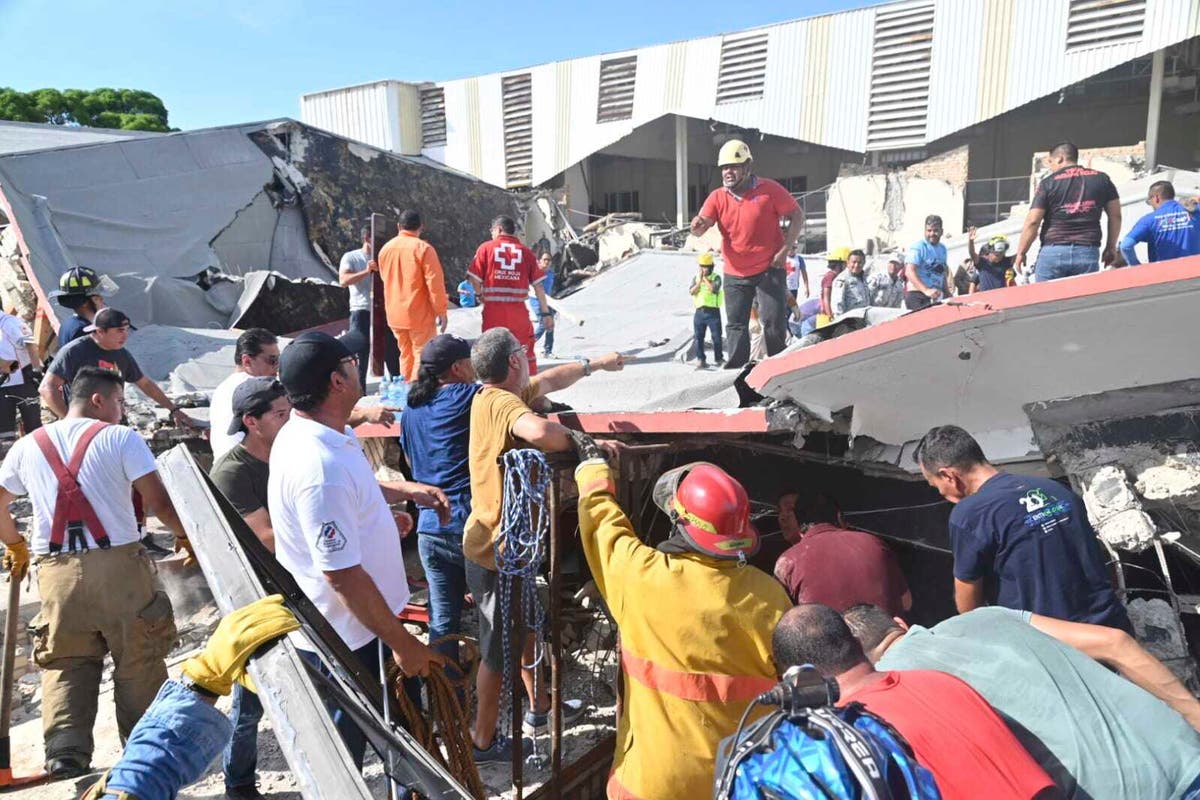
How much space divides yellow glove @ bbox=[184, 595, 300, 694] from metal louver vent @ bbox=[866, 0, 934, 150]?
19.9m

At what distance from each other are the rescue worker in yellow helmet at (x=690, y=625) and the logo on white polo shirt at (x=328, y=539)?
797 mm

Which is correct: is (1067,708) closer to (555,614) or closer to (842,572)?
(842,572)

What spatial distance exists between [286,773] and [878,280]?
837 centimetres

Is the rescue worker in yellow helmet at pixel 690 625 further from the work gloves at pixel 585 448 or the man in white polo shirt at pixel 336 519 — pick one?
the man in white polo shirt at pixel 336 519

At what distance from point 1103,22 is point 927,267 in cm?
1277

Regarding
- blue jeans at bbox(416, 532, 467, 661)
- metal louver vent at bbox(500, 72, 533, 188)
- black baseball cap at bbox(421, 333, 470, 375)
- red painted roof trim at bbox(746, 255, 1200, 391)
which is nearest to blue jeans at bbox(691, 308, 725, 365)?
red painted roof trim at bbox(746, 255, 1200, 391)

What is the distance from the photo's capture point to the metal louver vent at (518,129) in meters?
23.4

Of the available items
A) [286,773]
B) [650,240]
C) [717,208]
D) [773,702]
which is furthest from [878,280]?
[650,240]

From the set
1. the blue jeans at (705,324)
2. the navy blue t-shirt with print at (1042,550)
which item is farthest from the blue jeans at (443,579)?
the blue jeans at (705,324)

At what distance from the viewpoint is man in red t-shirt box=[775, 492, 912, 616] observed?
3.24m

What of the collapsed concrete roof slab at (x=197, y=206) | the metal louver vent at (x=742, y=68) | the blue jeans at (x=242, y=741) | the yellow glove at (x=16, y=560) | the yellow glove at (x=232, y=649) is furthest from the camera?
the metal louver vent at (x=742, y=68)

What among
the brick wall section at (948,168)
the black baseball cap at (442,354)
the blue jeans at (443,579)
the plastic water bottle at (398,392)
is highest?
the brick wall section at (948,168)

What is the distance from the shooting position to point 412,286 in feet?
19.0

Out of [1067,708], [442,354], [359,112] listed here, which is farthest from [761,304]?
[359,112]
